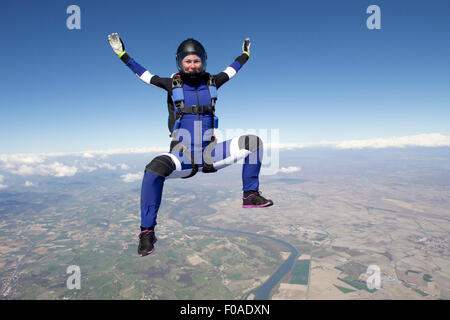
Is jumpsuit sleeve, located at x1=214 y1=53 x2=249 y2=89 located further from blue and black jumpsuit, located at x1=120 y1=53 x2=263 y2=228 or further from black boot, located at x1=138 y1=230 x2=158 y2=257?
black boot, located at x1=138 y1=230 x2=158 y2=257

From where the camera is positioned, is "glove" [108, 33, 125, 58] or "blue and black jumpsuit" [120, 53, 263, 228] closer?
"blue and black jumpsuit" [120, 53, 263, 228]

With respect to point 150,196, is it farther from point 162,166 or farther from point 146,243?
point 146,243

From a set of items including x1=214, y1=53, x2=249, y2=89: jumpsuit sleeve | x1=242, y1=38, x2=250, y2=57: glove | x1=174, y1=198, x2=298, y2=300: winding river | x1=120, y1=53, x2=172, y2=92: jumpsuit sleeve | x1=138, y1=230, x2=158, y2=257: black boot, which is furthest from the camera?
x1=174, y1=198, x2=298, y2=300: winding river

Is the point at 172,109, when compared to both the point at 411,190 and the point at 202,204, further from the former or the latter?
the point at 411,190

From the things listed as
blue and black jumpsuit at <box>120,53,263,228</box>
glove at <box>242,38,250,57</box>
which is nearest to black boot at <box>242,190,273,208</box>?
blue and black jumpsuit at <box>120,53,263,228</box>

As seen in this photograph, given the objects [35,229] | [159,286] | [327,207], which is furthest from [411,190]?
[35,229]

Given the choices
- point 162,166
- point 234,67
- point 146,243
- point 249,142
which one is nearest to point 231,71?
point 234,67

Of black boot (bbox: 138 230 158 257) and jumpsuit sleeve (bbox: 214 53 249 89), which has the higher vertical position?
jumpsuit sleeve (bbox: 214 53 249 89)
